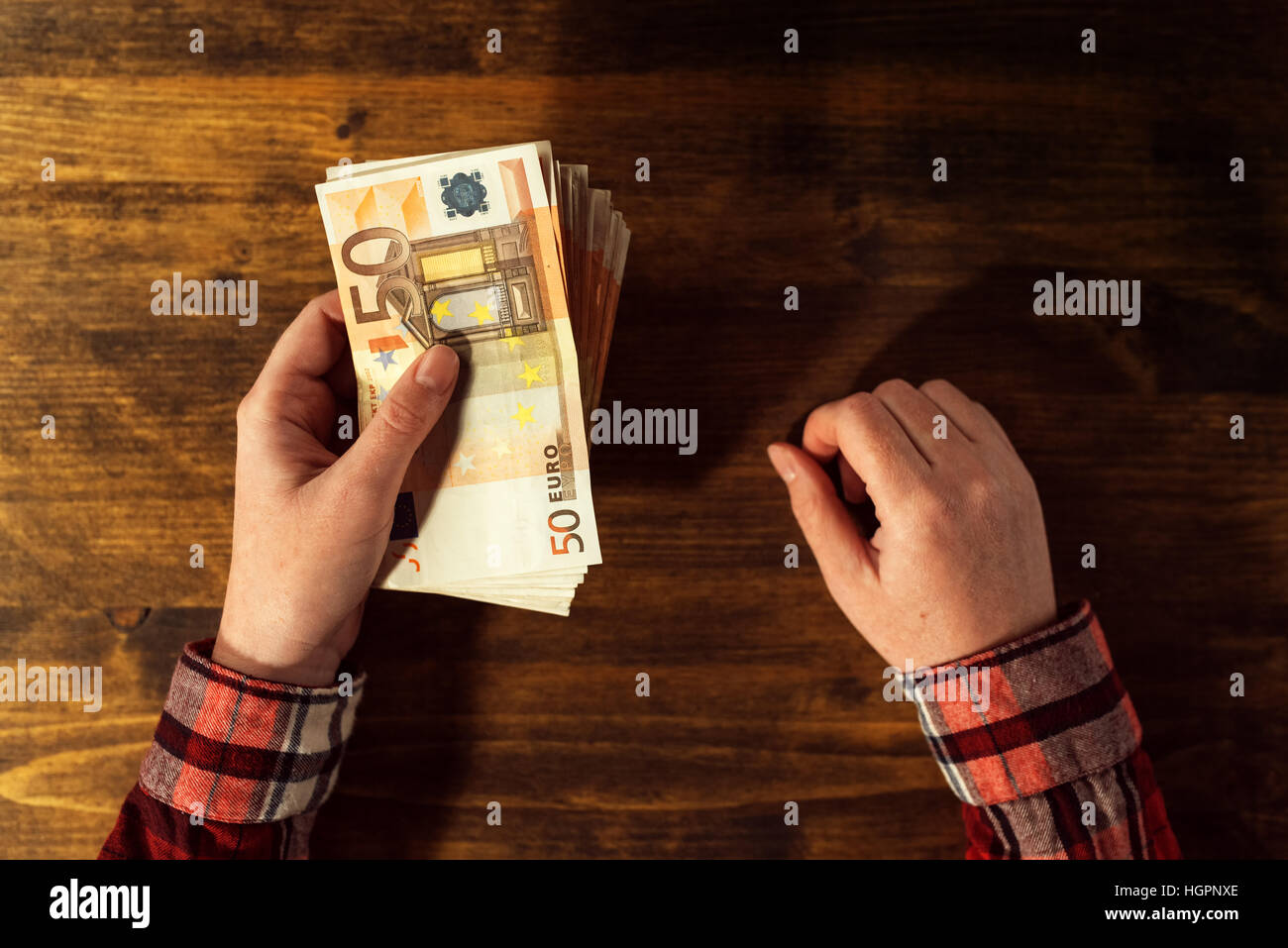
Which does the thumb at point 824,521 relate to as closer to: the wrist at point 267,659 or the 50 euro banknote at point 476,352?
the 50 euro banknote at point 476,352

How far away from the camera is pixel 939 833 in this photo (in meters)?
1.13

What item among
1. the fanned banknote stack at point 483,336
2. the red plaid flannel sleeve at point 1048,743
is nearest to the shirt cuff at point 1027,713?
the red plaid flannel sleeve at point 1048,743

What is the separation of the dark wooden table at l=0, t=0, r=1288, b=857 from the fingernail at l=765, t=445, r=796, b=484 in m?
0.05

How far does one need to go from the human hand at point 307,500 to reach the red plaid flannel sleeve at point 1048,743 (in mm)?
685

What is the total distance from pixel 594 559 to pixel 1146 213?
90cm

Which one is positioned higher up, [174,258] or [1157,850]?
[174,258]

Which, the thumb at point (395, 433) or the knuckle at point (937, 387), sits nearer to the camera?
the thumb at point (395, 433)

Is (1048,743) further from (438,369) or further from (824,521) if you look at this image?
(438,369)

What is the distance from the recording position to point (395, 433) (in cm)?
90

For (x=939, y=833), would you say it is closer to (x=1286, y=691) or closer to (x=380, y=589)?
(x=1286, y=691)

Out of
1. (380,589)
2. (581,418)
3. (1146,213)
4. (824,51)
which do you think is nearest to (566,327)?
(581,418)

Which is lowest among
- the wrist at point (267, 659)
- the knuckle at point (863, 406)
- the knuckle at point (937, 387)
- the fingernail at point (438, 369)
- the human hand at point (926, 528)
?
the wrist at point (267, 659)

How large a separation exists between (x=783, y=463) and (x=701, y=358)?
0.19 metres

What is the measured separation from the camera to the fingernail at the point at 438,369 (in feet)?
2.99
